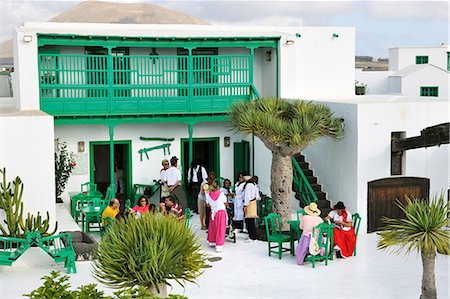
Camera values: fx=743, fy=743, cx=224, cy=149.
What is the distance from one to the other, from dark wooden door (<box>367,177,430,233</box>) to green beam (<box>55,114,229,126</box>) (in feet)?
17.4

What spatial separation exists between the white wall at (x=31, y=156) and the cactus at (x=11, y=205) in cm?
24

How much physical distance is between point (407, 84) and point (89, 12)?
50.8 meters

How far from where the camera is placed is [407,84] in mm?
40688

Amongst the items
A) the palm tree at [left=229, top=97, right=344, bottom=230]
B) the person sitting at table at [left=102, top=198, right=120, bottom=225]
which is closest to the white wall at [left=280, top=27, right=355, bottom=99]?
the palm tree at [left=229, top=97, right=344, bottom=230]

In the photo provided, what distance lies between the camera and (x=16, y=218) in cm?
1463

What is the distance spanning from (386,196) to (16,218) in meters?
8.62

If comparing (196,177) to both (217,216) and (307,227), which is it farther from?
(307,227)

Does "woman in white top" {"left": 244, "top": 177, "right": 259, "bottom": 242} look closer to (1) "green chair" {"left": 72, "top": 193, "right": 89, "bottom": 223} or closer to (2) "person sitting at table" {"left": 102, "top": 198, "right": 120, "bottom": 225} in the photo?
(2) "person sitting at table" {"left": 102, "top": 198, "right": 120, "bottom": 225}

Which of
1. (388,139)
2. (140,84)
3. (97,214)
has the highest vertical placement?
(140,84)

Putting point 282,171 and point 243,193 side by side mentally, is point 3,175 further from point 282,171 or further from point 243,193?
point 282,171

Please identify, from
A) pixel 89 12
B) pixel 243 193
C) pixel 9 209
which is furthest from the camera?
A: pixel 89 12

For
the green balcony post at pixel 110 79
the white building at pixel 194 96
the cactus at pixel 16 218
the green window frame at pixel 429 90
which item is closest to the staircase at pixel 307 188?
the white building at pixel 194 96

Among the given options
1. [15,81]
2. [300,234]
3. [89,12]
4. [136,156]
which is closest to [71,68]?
[15,81]

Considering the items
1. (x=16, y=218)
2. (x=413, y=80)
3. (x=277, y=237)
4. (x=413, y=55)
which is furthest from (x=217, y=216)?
(x=413, y=55)
